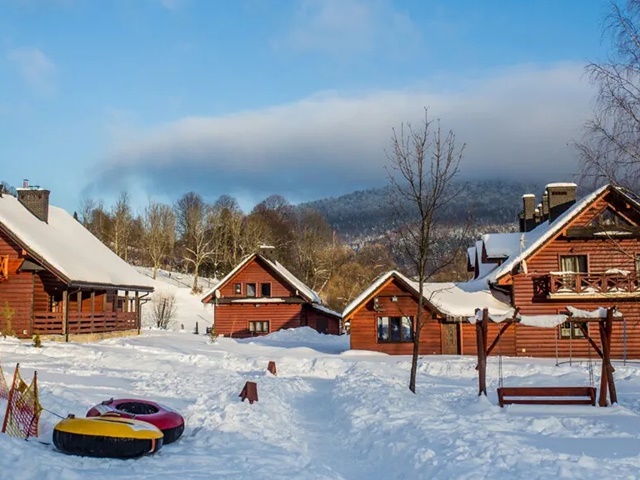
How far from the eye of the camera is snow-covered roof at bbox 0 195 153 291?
2902 cm

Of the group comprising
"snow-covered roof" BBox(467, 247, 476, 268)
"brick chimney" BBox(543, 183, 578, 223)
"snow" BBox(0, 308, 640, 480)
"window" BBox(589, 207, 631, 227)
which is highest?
"brick chimney" BBox(543, 183, 578, 223)

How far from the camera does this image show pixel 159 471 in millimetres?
9070

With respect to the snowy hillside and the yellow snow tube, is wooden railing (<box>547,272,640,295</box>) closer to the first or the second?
the yellow snow tube

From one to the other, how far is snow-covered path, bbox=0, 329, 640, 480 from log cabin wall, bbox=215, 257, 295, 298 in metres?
19.6

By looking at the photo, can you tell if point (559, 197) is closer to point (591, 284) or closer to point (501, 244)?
point (501, 244)

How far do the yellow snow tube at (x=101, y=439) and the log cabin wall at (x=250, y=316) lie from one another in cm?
3476

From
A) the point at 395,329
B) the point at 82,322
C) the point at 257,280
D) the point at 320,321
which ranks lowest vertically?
the point at 320,321

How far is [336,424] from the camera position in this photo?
13070 millimetres

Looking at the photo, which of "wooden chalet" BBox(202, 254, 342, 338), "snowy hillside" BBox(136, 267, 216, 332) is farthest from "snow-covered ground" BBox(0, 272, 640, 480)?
"snowy hillside" BBox(136, 267, 216, 332)

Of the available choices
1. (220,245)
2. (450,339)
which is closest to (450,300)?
(450,339)

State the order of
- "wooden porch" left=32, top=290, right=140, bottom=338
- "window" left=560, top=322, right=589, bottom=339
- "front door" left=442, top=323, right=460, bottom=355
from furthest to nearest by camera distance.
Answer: "front door" left=442, top=323, right=460, bottom=355
"window" left=560, top=322, right=589, bottom=339
"wooden porch" left=32, top=290, right=140, bottom=338

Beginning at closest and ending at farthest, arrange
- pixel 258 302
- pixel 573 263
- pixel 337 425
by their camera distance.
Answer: pixel 337 425, pixel 573 263, pixel 258 302

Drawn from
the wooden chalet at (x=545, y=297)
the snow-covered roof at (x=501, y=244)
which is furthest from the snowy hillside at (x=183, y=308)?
the snow-covered roof at (x=501, y=244)

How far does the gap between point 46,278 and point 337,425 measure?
22.4 m
